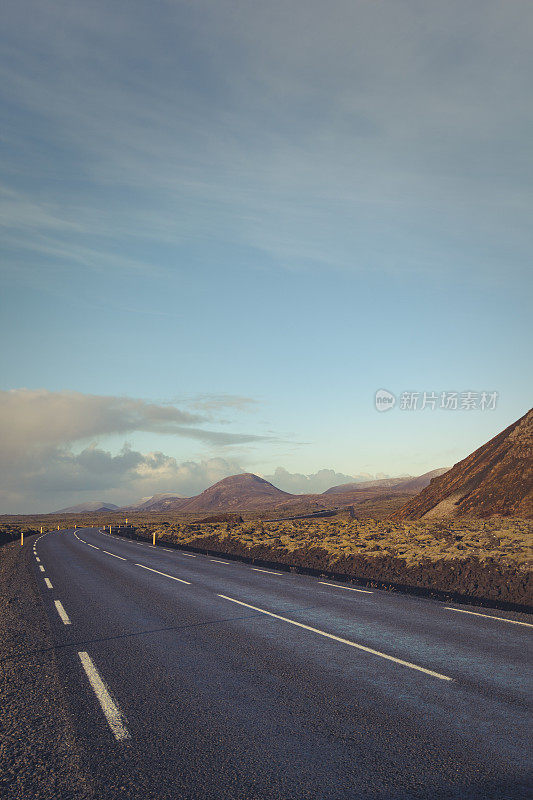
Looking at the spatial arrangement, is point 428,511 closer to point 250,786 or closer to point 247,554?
point 247,554

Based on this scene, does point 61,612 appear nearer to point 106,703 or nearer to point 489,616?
point 106,703

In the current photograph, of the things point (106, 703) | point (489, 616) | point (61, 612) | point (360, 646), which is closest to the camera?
point (106, 703)

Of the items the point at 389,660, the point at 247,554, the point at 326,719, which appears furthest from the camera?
the point at 247,554

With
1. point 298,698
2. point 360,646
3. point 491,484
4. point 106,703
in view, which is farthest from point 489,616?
A: point 491,484

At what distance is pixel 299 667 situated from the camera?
6.90 meters

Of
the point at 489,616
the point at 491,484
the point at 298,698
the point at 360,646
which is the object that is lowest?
the point at 489,616

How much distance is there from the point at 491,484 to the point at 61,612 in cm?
4307

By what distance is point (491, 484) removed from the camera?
4650 cm

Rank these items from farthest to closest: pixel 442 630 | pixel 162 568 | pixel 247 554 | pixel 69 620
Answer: pixel 247 554, pixel 162 568, pixel 69 620, pixel 442 630

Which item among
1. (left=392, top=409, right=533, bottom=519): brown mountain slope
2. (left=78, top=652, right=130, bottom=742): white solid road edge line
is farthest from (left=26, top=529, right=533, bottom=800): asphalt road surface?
(left=392, top=409, right=533, bottom=519): brown mountain slope

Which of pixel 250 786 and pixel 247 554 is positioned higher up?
pixel 250 786

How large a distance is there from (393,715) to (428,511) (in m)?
48.2

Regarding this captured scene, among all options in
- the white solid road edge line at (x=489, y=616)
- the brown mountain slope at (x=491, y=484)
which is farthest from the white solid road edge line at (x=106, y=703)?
the brown mountain slope at (x=491, y=484)

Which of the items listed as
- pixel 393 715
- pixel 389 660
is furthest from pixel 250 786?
pixel 389 660
